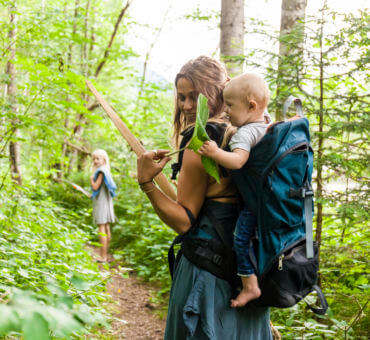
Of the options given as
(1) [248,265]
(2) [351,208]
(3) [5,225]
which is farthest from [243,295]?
(3) [5,225]

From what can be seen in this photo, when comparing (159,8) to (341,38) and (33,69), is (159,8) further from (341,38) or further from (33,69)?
(341,38)

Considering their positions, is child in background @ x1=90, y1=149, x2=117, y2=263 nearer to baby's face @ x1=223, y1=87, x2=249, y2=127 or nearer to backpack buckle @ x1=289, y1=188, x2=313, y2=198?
baby's face @ x1=223, y1=87, x2=249, y2=127

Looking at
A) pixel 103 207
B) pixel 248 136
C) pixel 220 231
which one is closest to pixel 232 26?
pixel 103 207

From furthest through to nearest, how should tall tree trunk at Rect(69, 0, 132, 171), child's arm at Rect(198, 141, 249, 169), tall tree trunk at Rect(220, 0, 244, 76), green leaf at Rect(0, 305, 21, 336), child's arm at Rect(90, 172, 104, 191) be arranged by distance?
tall tree trunk at Rect(69, 0, 132, 171) < child's arm at Rect(90, 172, 104, 191) < tall tree trunk at Rect(220, 0, 244, 76) < child's arm at Rect(198, 141, 249, 169) < green leaf at Rect(0, 305, 21, 336)

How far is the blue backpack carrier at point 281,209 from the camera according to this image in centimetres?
170

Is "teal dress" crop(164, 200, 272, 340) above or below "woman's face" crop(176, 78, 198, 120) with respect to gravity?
below

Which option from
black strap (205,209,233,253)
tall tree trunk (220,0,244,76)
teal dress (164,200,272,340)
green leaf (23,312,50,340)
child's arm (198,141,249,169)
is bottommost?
teal dress (164,200,272,340)

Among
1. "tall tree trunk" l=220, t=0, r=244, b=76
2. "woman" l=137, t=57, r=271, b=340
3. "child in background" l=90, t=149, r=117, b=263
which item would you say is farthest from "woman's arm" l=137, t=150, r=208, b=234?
"child in background" l=90, t=149, r=117, b=263

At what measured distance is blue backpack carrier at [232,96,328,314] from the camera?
66.8 inches

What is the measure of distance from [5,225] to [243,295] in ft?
11.4

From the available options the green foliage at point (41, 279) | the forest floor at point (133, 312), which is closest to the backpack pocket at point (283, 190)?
the green foliage at point (41, 279)

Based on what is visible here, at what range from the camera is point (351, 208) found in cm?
370

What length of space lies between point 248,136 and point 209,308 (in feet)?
2.74

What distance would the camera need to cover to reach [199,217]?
78.2 inches
